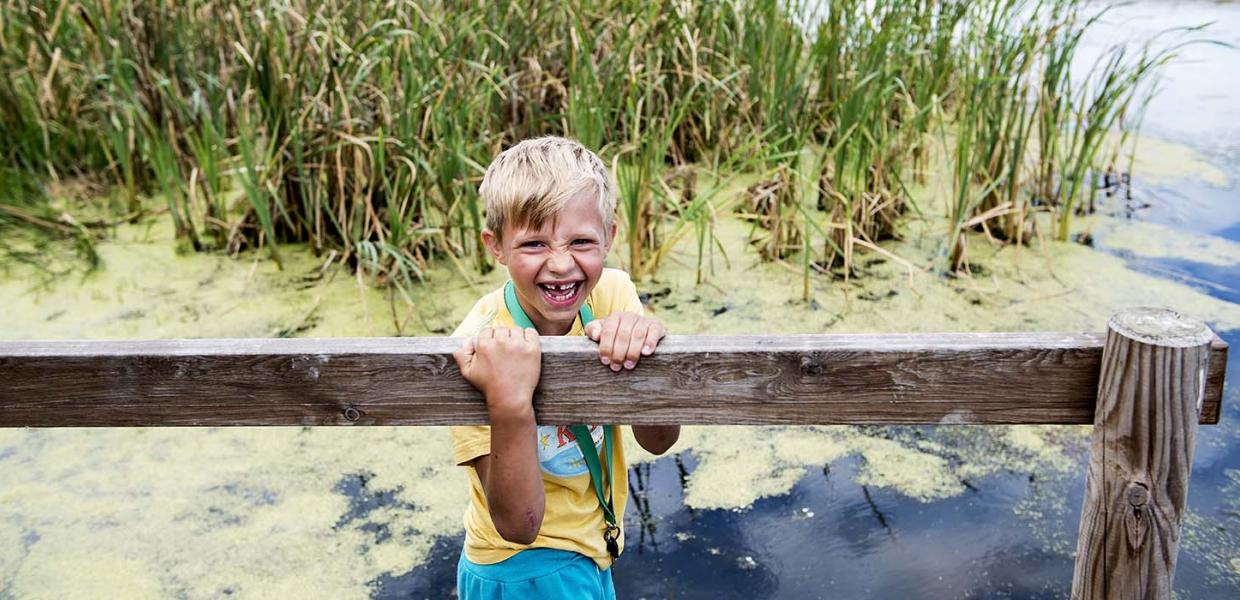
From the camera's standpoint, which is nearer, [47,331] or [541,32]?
[47,331]

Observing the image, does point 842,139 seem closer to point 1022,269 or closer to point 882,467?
point 1022,269

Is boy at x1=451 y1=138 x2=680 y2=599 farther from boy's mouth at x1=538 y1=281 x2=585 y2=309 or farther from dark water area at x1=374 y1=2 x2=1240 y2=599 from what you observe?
dark water area at x1=374 y1=2 x2=1240 y2=599

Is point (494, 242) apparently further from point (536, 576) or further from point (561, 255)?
point (536, 576)

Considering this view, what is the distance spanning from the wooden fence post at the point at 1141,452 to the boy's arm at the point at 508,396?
1.88ft

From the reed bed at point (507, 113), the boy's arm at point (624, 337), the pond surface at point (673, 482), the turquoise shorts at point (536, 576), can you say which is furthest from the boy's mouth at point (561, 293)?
the reed bed at point (507, 113)

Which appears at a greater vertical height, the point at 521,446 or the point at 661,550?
the point at 521,446

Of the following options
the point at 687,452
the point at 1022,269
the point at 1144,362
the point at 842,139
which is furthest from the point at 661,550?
the point at 1022,269

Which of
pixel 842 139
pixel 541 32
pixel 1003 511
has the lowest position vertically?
pixel 1003 511

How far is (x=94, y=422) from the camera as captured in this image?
47.9 inches

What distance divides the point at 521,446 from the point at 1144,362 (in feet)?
2.02

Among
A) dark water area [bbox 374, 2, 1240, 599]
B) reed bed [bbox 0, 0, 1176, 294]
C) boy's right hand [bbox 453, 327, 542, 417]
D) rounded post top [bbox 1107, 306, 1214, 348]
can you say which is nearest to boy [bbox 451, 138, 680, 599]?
boy's right hand [bbox 453, 327, 542, 417]

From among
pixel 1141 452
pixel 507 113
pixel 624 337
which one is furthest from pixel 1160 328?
pixel 507 113

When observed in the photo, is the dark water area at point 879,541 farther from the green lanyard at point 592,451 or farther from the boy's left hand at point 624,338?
the boy's left hand at point 624,338

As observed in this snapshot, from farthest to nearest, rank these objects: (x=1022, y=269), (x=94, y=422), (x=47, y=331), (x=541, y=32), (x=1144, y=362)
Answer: (x=541, y=32), (x=1022, y=269), (x=47, y=331), (x=94, y=422), (x=1144, y=362)
